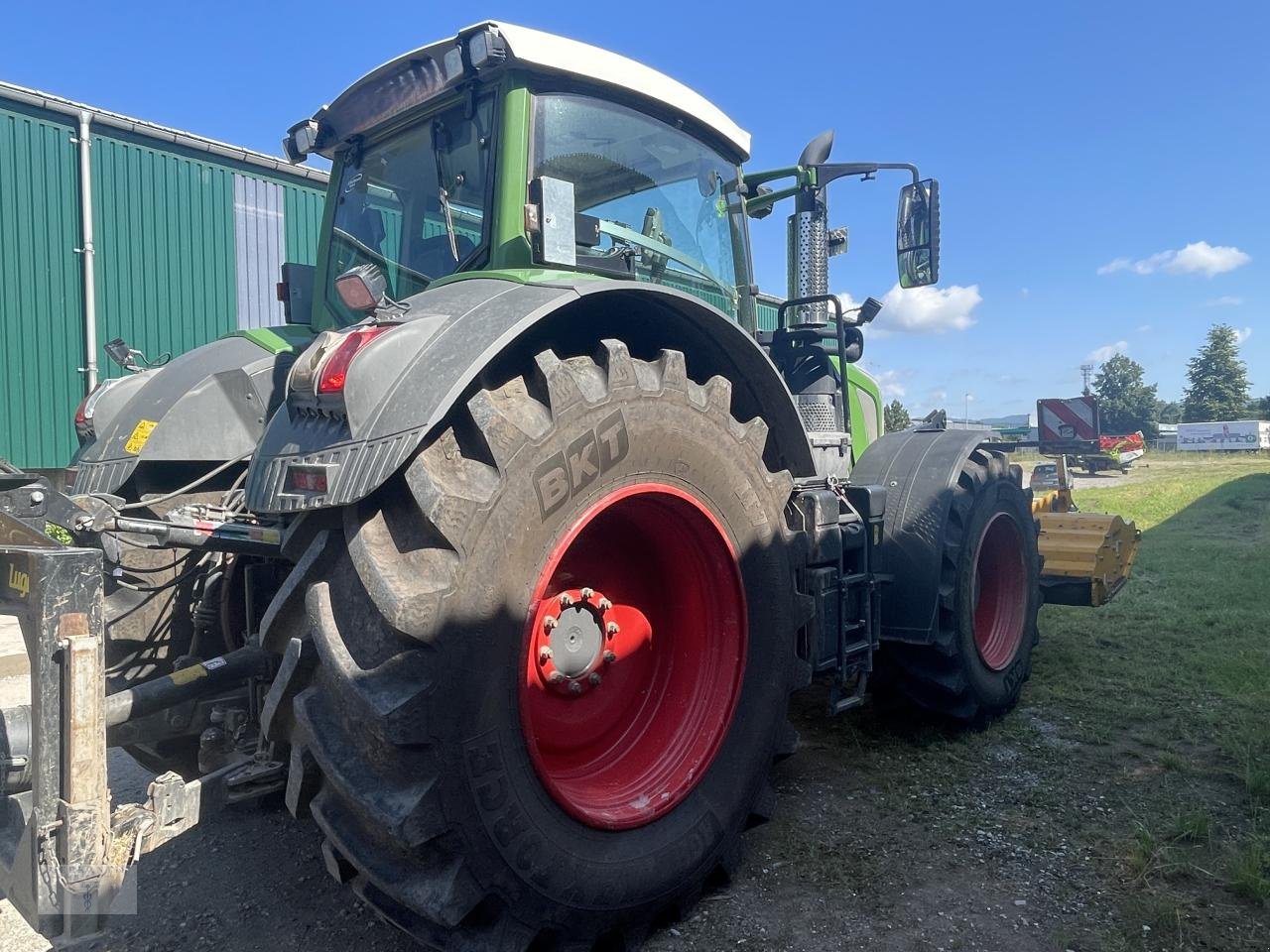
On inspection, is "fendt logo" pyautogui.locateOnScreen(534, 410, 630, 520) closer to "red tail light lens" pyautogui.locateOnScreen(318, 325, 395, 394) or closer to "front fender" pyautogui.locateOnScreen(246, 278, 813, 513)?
"front fender" pyautogui.locateOnScreen(246, 278, 813, 513)

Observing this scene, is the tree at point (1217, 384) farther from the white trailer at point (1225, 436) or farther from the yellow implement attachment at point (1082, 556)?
the yellow implement attachment at point (1082, 556)

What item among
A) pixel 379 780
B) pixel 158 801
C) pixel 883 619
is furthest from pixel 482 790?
pixel 883 619

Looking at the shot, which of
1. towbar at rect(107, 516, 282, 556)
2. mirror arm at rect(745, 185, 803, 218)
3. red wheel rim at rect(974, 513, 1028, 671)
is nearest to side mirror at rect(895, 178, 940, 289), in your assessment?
mirror arm at rect(745, 185, 803, 218)

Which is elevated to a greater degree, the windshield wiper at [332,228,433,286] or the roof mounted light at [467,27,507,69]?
the roof mounted light at [467,27,507,69]

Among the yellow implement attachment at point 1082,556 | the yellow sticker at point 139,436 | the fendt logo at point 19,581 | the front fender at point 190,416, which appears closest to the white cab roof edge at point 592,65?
the front fender at point 190,416

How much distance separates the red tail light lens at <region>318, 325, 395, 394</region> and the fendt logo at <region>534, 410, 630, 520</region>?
0.49 meters

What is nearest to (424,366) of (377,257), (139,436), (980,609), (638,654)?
(638,654)

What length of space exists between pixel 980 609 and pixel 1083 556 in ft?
3.91

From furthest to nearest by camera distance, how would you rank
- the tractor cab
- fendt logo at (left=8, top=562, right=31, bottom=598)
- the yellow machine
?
1. the yellow machine
2. the tractor cab
3. fendt logo at (left=8, top=562, right=31, bottom=598)

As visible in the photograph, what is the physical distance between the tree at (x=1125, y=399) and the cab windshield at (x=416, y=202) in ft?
197

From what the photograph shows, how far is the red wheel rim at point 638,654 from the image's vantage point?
2438mm

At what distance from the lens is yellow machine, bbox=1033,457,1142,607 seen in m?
5.03

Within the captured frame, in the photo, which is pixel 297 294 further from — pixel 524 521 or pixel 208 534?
pixel 524 521

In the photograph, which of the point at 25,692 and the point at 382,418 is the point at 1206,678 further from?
the point at 25,692
